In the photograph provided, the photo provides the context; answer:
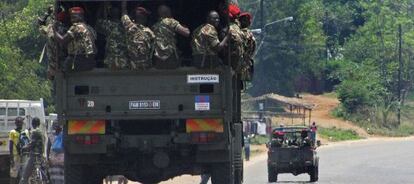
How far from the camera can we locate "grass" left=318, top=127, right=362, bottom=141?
75594mm

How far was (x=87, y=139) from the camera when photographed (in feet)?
51.1

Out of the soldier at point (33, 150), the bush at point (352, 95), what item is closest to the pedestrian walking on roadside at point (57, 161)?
the soldier at point (33, 150)

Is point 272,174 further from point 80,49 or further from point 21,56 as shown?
point 80,49

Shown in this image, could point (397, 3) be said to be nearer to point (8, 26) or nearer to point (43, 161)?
point (8, 26)

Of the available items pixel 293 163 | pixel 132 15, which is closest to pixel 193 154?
pixel 132 15

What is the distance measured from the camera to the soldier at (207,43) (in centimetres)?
1558

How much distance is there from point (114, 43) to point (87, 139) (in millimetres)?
1381

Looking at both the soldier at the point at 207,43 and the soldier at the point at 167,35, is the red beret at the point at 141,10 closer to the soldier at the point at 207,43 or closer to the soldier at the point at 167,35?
the soldier at the point at 167,35

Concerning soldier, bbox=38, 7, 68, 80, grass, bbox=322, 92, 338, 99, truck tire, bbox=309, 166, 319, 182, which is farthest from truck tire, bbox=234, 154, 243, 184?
grass, bbox=322, 92, 338, 99

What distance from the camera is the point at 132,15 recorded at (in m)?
16.1

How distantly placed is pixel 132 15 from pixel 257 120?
47.5m

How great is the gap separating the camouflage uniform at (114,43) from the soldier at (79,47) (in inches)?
8.7

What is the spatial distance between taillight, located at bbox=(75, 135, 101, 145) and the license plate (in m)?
0.64

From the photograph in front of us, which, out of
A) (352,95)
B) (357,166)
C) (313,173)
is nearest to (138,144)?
(313,173)
